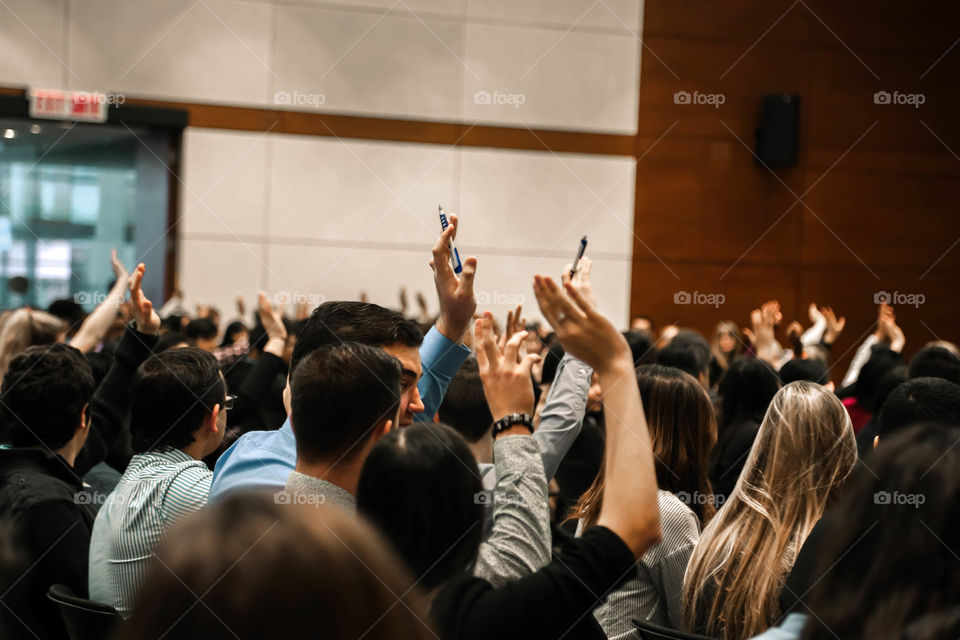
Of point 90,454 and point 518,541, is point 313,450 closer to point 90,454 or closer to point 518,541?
point 518,541

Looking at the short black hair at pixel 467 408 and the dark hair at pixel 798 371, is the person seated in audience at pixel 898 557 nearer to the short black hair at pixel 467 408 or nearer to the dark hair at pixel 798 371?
the short black hair at pixel 467 408

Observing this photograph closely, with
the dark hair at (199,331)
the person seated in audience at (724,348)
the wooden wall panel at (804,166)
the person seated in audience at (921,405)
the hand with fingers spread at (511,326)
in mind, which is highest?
the wooden wall panel at (804,166)

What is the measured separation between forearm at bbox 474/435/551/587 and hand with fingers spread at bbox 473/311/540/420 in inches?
5.3

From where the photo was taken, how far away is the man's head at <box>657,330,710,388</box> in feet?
13.5

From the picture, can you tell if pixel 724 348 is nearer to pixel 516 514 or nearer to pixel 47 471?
pixel 47 471

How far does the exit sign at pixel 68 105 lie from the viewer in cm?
805

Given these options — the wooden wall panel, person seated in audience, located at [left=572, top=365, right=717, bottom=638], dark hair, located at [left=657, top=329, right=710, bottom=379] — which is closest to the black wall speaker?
the wooden wall panel

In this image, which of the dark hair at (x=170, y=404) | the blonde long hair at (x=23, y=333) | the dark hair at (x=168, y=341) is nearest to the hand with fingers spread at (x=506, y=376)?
the dark hair at (x=170, y=404)

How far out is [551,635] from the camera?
1176 millimetres

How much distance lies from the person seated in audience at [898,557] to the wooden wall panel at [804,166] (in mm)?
8355

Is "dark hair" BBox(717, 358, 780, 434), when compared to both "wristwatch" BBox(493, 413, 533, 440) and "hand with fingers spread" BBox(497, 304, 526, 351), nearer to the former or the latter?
"hand with fingers spread" BBox(497, 304, 526, 351)

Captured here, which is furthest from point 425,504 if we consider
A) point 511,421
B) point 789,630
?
point 789,630

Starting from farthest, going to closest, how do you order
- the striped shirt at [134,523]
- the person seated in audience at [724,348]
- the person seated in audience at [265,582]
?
1. the person seated in audience at [724,348]
2. the striped shirt at [134,523]
3. the person seated in audience at [265,582]

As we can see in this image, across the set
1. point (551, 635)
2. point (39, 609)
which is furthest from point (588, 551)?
point (39, 609)
